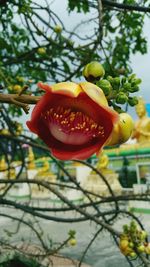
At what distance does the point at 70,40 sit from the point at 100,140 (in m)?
2.67

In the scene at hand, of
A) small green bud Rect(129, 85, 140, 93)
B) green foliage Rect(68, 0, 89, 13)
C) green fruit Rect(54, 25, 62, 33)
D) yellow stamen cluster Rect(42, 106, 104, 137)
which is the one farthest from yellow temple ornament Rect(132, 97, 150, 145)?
yellow stamen cluster Rect(42, 106, 104, 137)

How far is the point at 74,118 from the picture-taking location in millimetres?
629

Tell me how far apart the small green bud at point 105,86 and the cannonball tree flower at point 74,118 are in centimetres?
9

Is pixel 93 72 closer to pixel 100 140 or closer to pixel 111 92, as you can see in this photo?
pixel 111 92

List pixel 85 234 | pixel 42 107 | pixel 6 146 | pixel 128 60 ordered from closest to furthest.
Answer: pixel 42 107
pixel 128 60
pixel 6 146
pixel 85 234

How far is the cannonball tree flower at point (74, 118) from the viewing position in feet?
1.92

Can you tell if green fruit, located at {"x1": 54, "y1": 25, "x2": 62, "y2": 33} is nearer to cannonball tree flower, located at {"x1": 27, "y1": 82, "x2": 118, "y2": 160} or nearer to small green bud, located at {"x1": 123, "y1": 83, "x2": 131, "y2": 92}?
small green bud, located at {"x1": 123, "y1": 83, "x2": 131, "y2": 92}

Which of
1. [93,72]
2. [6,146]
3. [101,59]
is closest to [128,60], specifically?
[101,59]

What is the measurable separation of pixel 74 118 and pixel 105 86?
13 centimetres

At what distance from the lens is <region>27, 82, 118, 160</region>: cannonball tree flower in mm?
584

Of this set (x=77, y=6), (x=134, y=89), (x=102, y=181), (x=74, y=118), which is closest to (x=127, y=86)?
(x=134, y=89)

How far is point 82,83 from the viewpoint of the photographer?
613 mm

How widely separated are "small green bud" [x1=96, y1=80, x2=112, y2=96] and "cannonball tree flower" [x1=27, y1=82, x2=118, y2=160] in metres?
0.09

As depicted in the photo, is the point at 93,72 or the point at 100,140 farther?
the point at 93,72
